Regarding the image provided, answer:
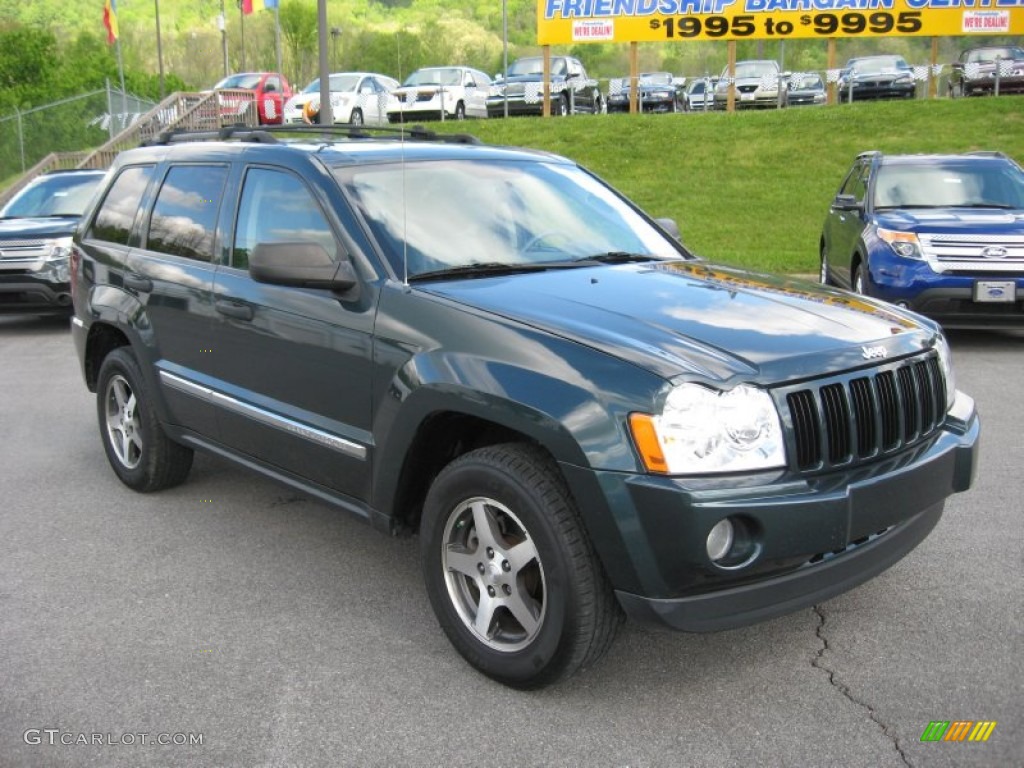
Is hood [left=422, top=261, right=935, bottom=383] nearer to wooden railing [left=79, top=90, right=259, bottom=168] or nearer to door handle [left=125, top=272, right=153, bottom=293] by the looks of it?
door handle [left=125, top=272, right=153, bottom=293]

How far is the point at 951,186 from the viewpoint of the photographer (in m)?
10.2

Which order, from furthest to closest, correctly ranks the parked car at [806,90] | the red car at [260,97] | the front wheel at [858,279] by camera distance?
the parked car at [806,90]
the red car at [260,97]
the front wheel at [858,279]

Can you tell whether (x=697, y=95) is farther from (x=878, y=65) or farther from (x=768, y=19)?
(x=768, y=19)

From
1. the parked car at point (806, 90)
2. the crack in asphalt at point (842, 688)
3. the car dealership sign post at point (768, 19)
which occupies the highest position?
the car dealership sign post at point (768, 19)

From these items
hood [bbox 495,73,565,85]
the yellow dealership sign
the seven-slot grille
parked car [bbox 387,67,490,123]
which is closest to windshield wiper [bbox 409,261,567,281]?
the seven-slot grille

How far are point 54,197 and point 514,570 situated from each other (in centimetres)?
1120

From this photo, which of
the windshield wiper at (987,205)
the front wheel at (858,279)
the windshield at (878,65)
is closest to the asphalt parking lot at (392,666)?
the front wheel at (858,279)

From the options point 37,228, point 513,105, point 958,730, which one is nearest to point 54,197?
point 37,228

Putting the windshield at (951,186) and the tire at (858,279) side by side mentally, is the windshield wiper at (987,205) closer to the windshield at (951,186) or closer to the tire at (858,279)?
the windshield at (951,186)

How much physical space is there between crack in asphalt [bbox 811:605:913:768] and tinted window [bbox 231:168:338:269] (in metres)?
2.30

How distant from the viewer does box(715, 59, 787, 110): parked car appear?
29.2 metres

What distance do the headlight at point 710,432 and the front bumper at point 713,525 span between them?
6 cm

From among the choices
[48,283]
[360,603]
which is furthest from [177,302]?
[48,283]

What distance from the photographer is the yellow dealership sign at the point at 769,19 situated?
2580 centimetres
